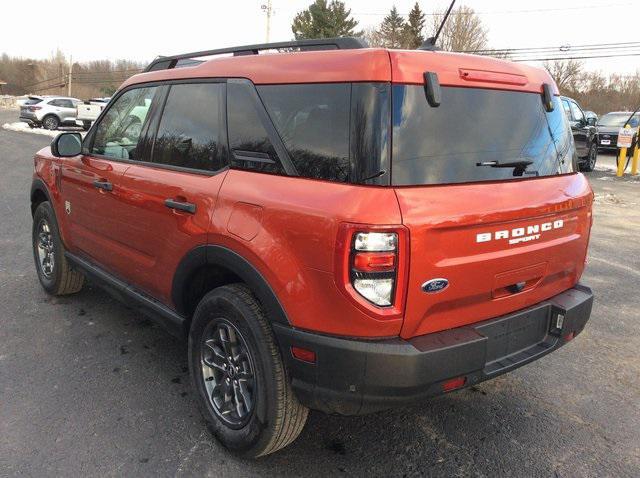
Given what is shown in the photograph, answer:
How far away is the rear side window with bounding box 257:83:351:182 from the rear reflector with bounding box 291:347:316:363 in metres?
0.70

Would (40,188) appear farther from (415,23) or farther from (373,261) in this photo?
(415,23)

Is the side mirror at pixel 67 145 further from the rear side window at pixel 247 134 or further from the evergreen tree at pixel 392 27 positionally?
the evergreen tree at pixel 392 27

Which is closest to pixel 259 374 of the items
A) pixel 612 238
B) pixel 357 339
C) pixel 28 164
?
pixel 357 339

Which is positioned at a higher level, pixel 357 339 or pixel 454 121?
pixel 454 121

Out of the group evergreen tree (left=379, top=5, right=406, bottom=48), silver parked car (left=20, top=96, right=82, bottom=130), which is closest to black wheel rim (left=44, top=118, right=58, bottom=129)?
silver parked car (left=20, top=96, right=82, bottom=130)

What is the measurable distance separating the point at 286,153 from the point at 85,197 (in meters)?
2.12

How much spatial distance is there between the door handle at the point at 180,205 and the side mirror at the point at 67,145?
144 cm

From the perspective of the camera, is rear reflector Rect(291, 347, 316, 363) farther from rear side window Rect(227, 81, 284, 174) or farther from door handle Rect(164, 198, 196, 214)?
door handle Rect(164, 198, 196, 214)

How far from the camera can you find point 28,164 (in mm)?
13570

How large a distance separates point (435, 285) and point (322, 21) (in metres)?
50.7

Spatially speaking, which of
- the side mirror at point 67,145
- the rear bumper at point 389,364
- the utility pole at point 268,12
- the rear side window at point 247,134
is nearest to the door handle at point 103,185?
the side mirror at point 67,145

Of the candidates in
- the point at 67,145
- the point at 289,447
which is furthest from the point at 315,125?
the point at 67,145

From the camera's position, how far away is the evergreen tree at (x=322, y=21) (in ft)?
159

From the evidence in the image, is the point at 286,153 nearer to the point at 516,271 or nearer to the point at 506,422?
the point at 516,271
